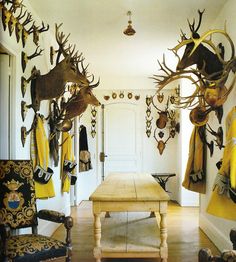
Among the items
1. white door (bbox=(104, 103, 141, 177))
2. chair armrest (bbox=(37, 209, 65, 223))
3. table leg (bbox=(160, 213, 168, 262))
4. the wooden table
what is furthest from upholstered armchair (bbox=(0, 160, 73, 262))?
white door (bbox=(104, 103, 141, 177))

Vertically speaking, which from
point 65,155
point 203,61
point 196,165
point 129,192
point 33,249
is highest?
point 203,61

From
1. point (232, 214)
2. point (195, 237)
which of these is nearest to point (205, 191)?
point (195, 237)

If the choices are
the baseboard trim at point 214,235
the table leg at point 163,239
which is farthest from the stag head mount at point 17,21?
the baseboard trim at point 214,235

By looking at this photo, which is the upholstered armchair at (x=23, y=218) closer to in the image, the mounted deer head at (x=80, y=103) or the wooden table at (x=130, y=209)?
the wooden table at (x=130, y=209)

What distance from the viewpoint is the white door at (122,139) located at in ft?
24.6

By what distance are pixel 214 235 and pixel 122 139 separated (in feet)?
12.4

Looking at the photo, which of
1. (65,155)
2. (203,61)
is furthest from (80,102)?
(203,61)

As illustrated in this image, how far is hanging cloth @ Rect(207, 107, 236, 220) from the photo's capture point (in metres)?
2.51

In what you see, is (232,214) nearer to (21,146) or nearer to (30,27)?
(21,146)

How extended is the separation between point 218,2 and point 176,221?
11.2ft

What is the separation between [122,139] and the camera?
7.54m

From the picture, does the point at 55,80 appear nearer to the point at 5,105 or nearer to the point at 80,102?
the point at 5,105

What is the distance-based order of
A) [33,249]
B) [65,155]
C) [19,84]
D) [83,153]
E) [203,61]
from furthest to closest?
[83,153], [65,155], [203,61], [19,84], [33,249]

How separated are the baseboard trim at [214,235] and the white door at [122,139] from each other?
2.84 meters
